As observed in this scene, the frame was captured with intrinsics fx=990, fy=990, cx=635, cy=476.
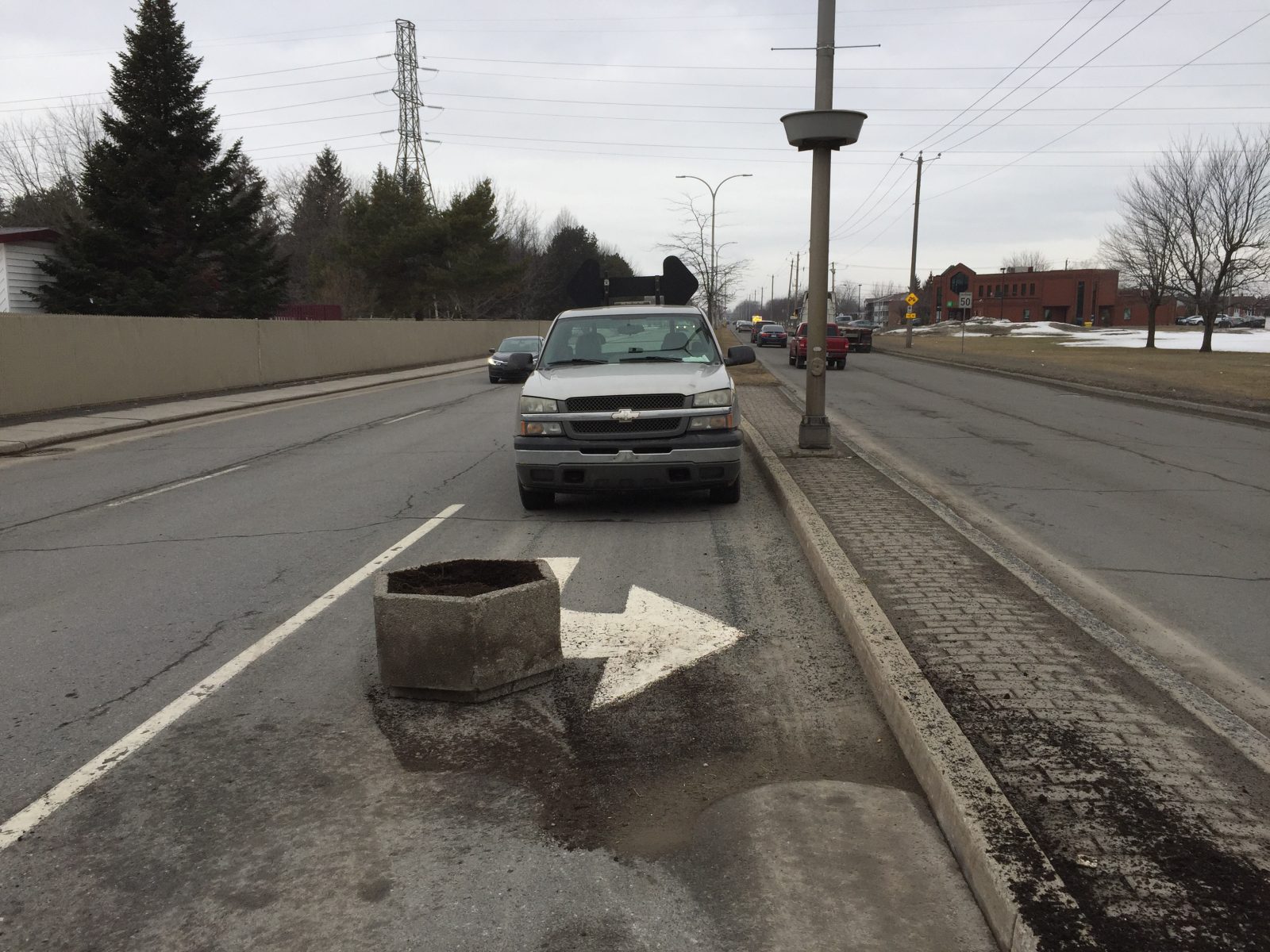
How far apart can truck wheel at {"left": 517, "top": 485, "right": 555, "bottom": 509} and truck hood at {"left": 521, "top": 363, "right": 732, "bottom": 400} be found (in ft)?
2.99

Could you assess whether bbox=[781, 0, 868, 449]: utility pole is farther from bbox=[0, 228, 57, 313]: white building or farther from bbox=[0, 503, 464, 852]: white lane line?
bbox=[0, 228, 57, 313]: white building

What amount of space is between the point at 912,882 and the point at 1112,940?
0.63 m

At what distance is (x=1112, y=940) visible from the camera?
2576mm

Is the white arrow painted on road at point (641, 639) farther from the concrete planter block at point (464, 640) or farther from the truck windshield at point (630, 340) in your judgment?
the truck windshield at point (630, 340)

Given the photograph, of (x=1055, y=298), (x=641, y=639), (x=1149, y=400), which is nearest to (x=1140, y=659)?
(x=641, y=639)

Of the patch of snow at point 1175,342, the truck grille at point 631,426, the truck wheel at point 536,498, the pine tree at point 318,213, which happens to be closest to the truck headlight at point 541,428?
the truck grille at point 631,426

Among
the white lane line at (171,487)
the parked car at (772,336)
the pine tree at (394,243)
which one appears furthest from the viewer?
the parked car at (772,336)

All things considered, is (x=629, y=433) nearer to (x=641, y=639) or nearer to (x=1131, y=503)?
(x=641, y=639)

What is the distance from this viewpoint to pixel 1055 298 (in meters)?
121

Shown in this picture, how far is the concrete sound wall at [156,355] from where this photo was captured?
17625 mm

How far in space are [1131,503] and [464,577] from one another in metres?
6.98

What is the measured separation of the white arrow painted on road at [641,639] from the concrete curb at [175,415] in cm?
Answer: 1186

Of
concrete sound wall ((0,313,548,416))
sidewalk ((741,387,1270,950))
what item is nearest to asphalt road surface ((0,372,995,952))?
sidewalk ((741,387,1270,950))

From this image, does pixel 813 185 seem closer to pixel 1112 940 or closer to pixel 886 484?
pixel 886 484
